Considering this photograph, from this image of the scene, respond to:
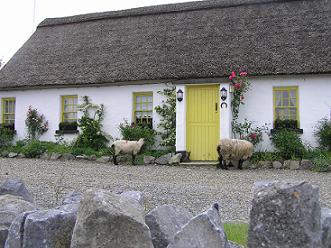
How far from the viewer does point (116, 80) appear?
15156 mm

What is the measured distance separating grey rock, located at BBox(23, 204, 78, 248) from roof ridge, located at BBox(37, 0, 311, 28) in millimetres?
15594

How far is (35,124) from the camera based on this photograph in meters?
16.7

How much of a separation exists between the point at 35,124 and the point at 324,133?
36.1ft

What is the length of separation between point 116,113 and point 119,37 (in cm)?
404

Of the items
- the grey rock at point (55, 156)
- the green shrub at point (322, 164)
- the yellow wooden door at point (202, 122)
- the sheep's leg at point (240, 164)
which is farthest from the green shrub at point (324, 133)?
the grey rock at point (55, 156)

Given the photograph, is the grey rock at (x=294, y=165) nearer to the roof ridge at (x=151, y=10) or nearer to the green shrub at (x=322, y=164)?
the green shrub at (x=322, y=164)

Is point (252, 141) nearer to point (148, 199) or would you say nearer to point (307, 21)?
point (307, 21)

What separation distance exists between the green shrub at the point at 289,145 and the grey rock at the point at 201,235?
34.5 ft

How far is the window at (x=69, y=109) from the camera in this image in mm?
16641

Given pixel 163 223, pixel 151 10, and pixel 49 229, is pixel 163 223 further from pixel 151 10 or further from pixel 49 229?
pixel 151 10

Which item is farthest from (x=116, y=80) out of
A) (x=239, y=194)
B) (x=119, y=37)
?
(x=239, y=194)

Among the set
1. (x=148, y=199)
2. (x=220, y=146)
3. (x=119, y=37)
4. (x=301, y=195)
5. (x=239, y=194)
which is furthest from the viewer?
(x=119, y=37)

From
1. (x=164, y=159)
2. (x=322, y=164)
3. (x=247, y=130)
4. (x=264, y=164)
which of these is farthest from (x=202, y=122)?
(x=322, y=164)

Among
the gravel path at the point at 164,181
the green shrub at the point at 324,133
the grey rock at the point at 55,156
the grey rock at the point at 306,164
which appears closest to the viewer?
the gravel path at the point at 164,181
